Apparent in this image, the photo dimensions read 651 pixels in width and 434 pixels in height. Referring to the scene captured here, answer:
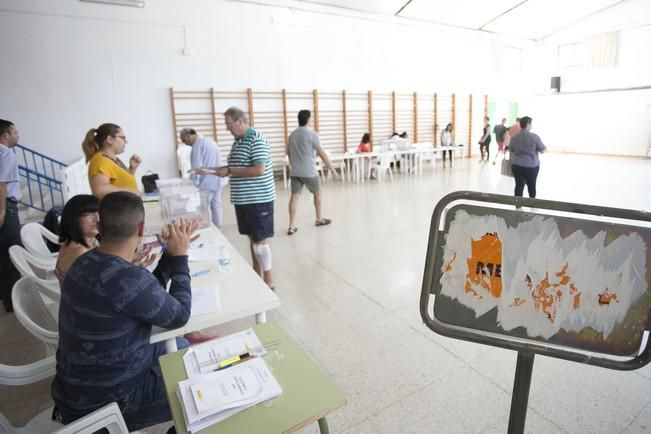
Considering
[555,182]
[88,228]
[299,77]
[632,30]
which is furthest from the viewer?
[632,30]

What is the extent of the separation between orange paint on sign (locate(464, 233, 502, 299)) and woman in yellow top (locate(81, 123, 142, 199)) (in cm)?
230

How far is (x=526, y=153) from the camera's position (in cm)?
522

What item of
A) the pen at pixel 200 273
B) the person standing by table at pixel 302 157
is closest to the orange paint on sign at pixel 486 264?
the pen at pixel 200 273

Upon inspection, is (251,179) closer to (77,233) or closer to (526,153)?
(77,233)

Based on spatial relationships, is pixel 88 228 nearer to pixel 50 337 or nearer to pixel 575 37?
pixel 50 337

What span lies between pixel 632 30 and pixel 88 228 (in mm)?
14371

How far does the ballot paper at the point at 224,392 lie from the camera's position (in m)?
0.96

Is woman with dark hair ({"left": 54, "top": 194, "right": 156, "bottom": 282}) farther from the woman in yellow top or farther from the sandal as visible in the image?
the sandal

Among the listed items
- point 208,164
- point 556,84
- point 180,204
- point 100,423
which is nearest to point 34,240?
point 180,204

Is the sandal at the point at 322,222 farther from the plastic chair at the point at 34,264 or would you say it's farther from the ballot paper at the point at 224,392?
the ballot paper at the point at 224,392

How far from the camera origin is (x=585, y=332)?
0.80 metres

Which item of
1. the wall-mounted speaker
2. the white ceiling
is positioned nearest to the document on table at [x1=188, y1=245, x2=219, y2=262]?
the white ceiling

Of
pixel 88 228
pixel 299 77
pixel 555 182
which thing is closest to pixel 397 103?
pixel 299 77

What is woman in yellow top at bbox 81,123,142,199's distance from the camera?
8.27 ft
